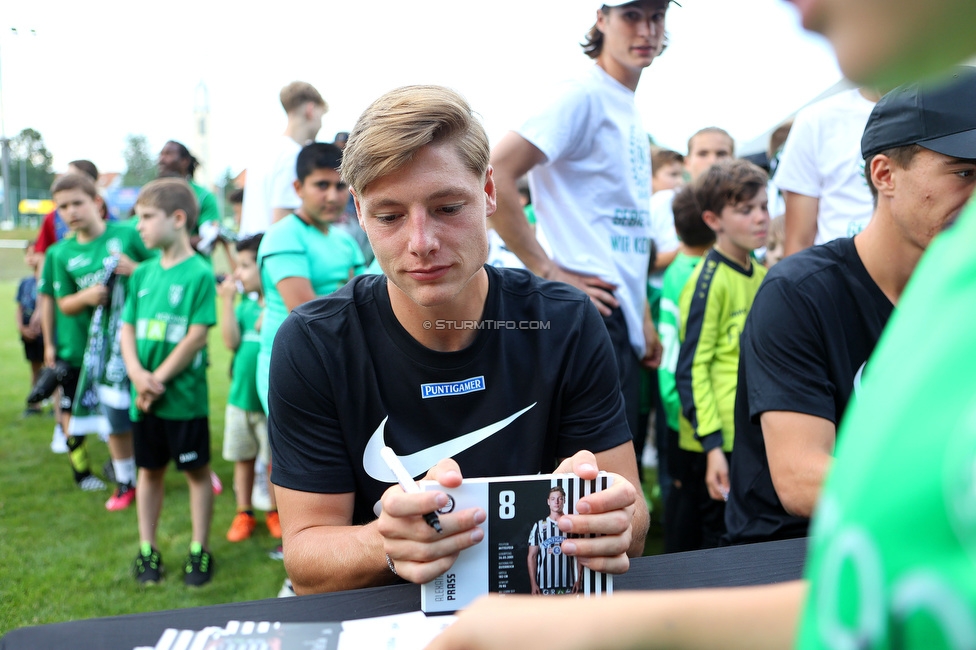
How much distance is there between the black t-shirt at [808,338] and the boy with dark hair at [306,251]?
6.57 ft

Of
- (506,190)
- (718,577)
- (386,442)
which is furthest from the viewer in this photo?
(506,190)

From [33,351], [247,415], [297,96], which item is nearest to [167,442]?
[247,415]

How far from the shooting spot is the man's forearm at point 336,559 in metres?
1.38

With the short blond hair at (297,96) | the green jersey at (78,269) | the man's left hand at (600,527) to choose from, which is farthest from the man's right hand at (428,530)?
the green jersey at (78,269)

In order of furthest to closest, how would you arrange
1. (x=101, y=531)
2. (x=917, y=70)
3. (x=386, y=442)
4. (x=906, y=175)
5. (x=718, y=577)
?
(x=101, y=531), (x=906, y=175), (x=386, y=442), (x=718, y=577), (x=917, y=70)

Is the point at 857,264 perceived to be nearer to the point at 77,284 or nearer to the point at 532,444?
the point at 532,444

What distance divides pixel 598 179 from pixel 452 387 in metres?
1.55

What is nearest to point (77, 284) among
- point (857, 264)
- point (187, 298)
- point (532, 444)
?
point (187, 298)

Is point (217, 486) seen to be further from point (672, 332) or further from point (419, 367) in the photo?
point (419, 367)

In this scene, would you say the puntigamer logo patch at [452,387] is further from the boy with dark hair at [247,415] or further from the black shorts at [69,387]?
the black shorts at [69,387]

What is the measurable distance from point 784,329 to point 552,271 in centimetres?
106

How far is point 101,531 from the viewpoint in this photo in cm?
434

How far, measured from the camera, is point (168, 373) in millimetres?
3701

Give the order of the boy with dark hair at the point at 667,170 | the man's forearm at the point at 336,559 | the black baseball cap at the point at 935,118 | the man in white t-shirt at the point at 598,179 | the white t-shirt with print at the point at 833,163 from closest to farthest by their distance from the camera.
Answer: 1. the man's forearm at the point at 336,559
2. the black baseball cap at the point at 935,118
3. the man in white t-shirt at the point at 598,179
4. the white t-shirt with print at the point at 833,163
5. the boy with dark hair at the point at 667,170
